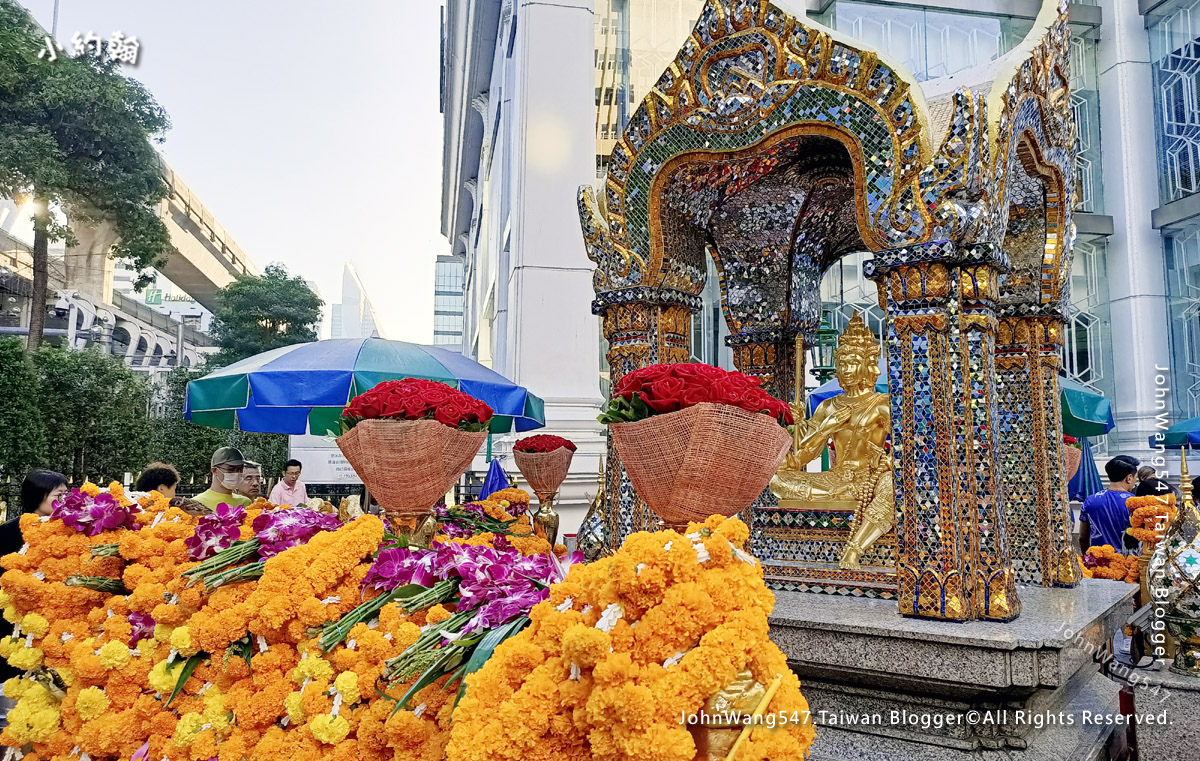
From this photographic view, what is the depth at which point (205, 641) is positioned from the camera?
2.55m

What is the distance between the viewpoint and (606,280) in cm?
513

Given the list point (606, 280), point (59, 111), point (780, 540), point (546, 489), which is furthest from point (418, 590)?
point (59, 111)

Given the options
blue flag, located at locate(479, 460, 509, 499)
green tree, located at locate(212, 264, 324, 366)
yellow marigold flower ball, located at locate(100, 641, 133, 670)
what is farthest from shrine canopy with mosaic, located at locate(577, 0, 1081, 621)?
green tree, located at locate(212, 264, 324, 366)

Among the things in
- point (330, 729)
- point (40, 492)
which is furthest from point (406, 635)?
point (40, 492)

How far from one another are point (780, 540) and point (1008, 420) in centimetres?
182

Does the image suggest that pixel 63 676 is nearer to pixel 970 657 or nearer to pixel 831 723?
pixel 831 723

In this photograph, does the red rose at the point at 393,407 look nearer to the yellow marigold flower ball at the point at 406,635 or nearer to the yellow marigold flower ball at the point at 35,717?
the yellow marigold flower ball at the point at 406,635

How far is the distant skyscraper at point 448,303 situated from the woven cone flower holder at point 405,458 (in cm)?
5618

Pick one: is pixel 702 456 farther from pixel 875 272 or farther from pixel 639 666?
pixel 875 272

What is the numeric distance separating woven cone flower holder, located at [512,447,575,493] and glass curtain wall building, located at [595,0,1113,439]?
607 centimetres

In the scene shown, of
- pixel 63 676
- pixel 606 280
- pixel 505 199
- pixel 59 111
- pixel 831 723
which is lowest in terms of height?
pixel 831 723

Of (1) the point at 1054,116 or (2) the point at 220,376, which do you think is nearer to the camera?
(1) the point at 1054,116

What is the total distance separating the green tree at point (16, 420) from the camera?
1198 cm

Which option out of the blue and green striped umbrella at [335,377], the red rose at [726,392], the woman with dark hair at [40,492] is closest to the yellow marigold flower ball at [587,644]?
the red rose at [726,392]
